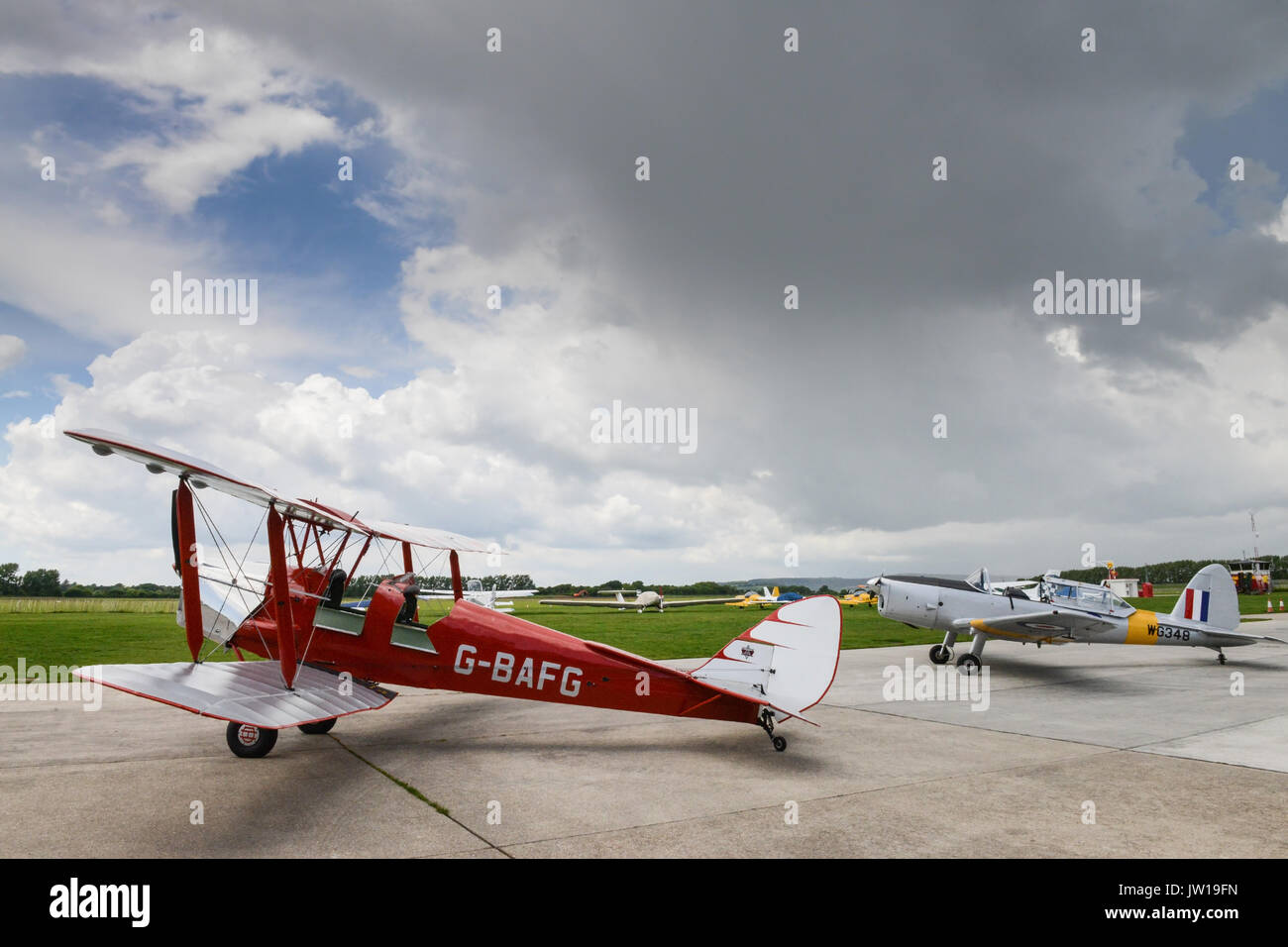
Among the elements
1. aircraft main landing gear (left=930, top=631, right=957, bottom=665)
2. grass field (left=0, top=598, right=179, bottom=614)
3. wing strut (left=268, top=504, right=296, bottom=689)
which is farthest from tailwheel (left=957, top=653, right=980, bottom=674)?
grass field (left=0, top=598, right=179, bottom=614)

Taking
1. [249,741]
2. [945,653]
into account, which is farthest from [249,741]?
[945,653]

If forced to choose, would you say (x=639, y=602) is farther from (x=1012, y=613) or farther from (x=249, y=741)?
(x=249, y=741)

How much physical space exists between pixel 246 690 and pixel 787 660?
5.59m

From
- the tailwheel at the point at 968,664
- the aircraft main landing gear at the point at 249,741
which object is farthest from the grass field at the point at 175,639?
the aircraft main landing gear at the point at 249,741

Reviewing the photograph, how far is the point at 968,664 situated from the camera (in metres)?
15.4

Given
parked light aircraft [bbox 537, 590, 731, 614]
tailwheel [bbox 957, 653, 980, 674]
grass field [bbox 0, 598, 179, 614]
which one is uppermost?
tailwheel [bbox 957, 653, 980, 674]

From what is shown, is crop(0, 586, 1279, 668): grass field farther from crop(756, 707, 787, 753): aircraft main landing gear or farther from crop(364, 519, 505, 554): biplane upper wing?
crop(756, 707, 787, 753): aircraft main landing gear

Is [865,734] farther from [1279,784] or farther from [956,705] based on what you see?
[1279,784]

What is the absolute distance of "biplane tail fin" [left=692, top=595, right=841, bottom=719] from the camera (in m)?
7.68

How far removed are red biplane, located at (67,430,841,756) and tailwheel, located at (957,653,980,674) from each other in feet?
30.1

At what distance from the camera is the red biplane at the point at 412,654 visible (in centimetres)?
722

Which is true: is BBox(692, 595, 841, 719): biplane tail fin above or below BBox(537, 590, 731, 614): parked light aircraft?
above
